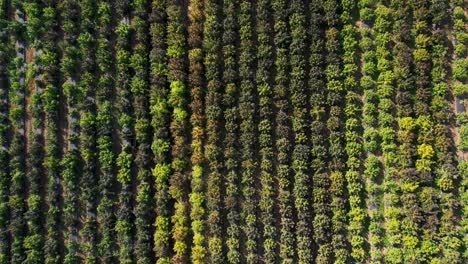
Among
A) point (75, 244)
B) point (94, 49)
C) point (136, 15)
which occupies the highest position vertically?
point (136, 15)

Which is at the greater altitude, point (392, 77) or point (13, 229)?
point (392, 77)

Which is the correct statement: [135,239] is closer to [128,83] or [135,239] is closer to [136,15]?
[128,83]

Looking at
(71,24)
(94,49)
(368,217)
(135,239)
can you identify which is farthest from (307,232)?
(71,24)

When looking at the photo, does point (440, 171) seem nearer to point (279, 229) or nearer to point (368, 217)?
point (368, 217)

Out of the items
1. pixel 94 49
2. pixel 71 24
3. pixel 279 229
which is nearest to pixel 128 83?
pixel 94 49

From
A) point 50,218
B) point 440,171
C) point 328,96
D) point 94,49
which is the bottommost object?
point 50,218

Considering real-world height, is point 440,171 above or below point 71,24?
below
